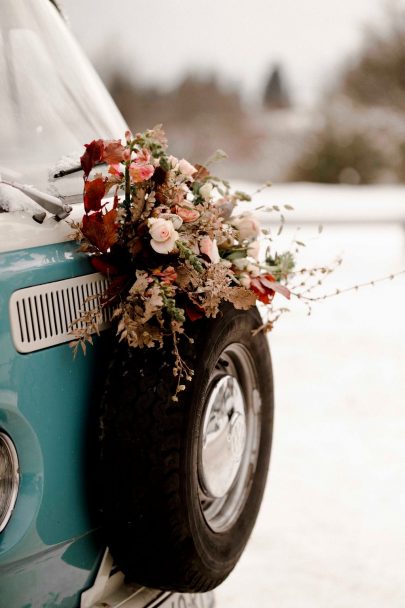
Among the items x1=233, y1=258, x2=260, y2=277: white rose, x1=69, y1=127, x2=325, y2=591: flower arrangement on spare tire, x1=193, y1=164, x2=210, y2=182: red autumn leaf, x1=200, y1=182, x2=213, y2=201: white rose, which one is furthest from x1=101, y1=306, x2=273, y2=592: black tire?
x1=193, y1=164, x2=210, y2=182: red autumn leaf

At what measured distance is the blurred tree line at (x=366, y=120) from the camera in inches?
1206

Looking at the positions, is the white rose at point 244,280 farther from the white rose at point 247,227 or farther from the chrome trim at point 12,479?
the chrome trim at point 12,479

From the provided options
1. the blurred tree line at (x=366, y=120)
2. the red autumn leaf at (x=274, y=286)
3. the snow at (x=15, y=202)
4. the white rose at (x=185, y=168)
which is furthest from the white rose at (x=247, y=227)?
the blurred tree line at (x=366, y=120)

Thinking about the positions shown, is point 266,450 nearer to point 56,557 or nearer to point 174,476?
point 174,476

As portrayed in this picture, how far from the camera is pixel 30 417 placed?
2.05m

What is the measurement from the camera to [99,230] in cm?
225

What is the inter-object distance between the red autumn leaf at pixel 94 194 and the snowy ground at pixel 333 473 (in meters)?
1.52

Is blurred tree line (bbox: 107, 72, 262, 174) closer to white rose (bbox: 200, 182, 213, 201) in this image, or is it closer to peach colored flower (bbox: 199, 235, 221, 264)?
white rose (bbox: 200, 182, 213, 201)

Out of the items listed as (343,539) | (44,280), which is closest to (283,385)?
(343,539)

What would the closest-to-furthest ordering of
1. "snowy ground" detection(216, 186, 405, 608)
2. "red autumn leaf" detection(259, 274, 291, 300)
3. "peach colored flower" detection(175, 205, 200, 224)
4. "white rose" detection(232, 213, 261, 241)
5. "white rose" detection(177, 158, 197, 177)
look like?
"peach colored flower" detection(175, 205, 200, 224), "white rose" detection(177, 158, 197, 177), "red autumn leaf" detection(259, 274, 291, 300), "white rose" detection(232, 213, 261, 241), "snowy ground" detection(216, 186, 405, 608)

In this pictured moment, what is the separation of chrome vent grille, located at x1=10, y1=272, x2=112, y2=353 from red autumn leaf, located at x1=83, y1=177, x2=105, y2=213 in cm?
17

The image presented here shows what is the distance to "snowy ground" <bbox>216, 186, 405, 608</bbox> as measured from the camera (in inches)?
131

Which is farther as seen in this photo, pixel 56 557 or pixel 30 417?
pixel 56 557

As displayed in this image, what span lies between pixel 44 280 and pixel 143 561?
77cm
